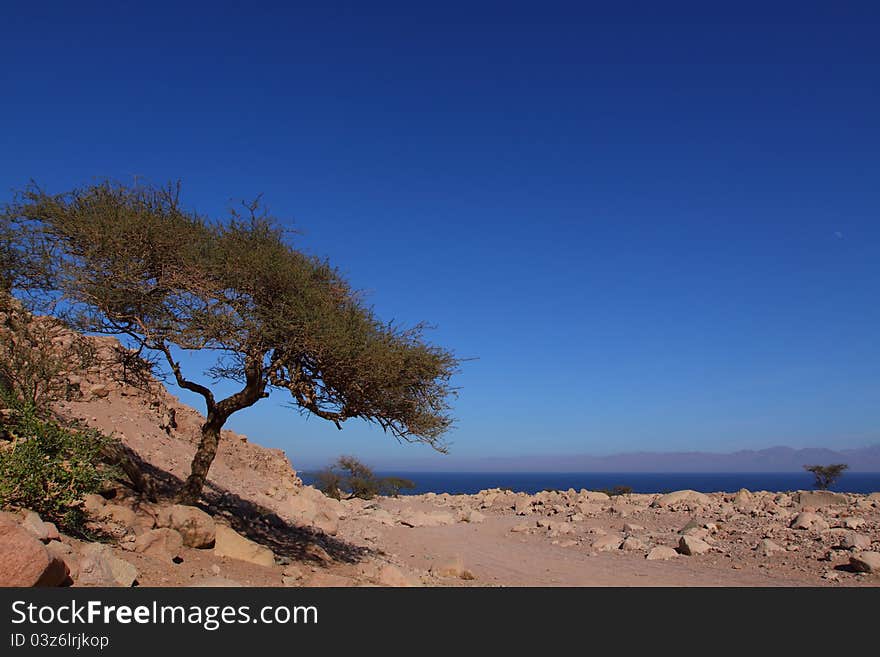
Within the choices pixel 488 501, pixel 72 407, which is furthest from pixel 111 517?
pixel 488 501

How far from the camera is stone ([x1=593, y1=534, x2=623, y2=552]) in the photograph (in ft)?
72.8

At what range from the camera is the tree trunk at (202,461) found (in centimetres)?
1335

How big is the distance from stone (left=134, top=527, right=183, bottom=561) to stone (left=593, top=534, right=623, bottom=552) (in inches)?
640

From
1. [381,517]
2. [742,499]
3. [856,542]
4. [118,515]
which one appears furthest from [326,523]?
[742,499]

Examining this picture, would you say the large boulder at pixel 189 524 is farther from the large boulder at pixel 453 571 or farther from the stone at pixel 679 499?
the stone at pixel 679 499

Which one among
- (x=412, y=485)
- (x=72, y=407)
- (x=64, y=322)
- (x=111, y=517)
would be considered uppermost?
(x=64, y=322)

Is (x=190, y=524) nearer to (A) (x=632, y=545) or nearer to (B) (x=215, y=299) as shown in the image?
(B) (x=215, y=299)

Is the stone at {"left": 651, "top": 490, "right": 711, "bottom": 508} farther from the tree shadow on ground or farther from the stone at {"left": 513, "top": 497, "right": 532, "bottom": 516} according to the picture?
the tree shadow on ground

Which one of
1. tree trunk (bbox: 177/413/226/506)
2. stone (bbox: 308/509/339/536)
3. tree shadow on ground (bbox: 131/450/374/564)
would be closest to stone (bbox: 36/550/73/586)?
tree trunk (bbox: 177/413/226/506)

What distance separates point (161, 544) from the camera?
10562mm
